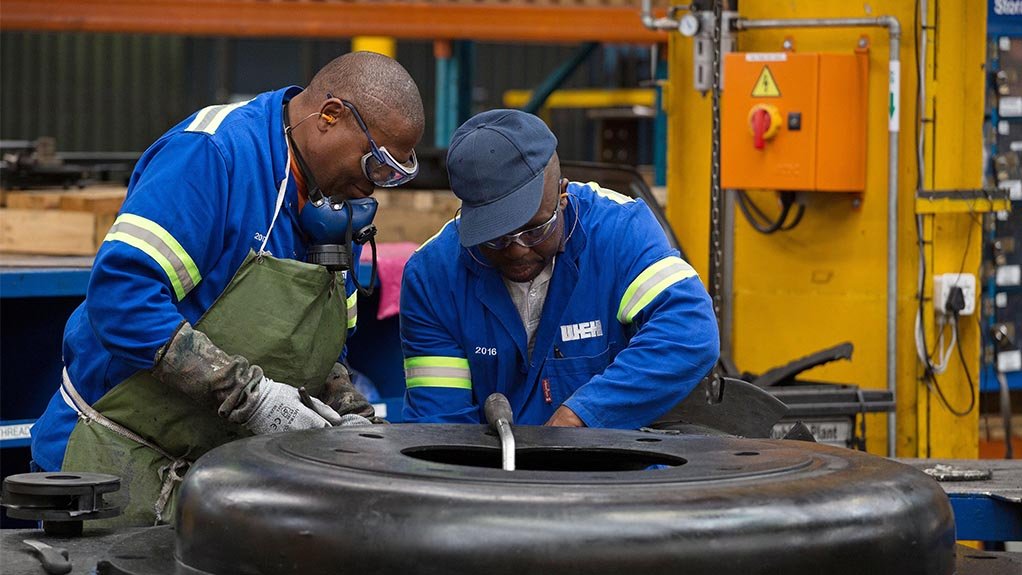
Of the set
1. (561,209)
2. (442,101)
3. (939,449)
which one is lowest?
(939,449)

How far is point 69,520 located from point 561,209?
3.54 feet

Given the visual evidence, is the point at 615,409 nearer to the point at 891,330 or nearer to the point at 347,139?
the point at 347,139

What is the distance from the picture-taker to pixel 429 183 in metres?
6.08

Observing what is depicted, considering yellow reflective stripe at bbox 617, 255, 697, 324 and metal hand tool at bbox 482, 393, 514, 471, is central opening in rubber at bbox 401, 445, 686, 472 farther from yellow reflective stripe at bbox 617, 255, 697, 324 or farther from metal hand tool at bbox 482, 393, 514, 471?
yellow reflective stripe at bbox 617, 255, 697, 324

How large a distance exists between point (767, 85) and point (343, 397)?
287 cm

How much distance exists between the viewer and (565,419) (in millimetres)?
2633

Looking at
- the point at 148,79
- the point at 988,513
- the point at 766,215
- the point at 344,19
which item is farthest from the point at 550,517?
the point at 148,79

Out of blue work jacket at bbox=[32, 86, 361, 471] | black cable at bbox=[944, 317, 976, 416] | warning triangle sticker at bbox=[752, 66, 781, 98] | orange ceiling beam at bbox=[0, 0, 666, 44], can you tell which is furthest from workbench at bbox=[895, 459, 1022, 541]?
orange ceiling beam at bbox=[0, 0, 666, 44]

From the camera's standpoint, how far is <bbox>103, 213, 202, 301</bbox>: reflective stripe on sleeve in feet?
8.28

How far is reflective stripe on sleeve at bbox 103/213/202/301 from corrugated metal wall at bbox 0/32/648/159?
12285 mm

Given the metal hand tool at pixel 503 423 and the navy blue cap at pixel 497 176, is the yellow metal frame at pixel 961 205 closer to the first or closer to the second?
the navy blue cap at pixel 497 176

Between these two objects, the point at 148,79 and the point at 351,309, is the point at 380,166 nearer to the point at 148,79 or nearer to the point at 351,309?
the point at 351,309

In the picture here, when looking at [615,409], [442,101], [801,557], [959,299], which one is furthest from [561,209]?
[442,101]

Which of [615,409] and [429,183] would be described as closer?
[615,409]
